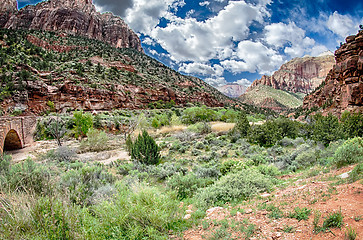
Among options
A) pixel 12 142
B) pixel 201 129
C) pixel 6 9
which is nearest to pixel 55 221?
pixel 12 142

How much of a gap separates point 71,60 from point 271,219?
5300 cm

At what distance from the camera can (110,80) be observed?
42312 mm

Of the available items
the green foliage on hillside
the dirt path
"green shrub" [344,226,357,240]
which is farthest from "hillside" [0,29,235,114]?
the green foliage on hillside

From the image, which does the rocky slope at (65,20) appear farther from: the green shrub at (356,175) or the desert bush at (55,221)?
the green shrub at (356,175)

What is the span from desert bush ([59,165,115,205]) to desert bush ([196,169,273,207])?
Answer: 3212 mm

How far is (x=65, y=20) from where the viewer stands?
66.4 meters

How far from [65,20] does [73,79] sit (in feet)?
166

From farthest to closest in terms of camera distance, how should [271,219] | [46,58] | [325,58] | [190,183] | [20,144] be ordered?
1. [325,58]
2. [46,58]
3. [20,144]
4. [190,183]
5. [271,219]

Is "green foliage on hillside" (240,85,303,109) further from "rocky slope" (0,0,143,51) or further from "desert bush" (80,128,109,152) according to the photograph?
"desert bush" (80,128,109,152)

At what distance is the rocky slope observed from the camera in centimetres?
6662

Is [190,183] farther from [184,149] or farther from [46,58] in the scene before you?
[46,58]

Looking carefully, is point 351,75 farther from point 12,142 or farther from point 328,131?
point 12,142

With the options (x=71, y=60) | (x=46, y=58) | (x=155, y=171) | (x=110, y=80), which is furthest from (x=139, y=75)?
(x=155, y=171)

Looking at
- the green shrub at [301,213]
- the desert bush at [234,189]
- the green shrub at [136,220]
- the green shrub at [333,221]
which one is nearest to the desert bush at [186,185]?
the desert bush at [234,189]
